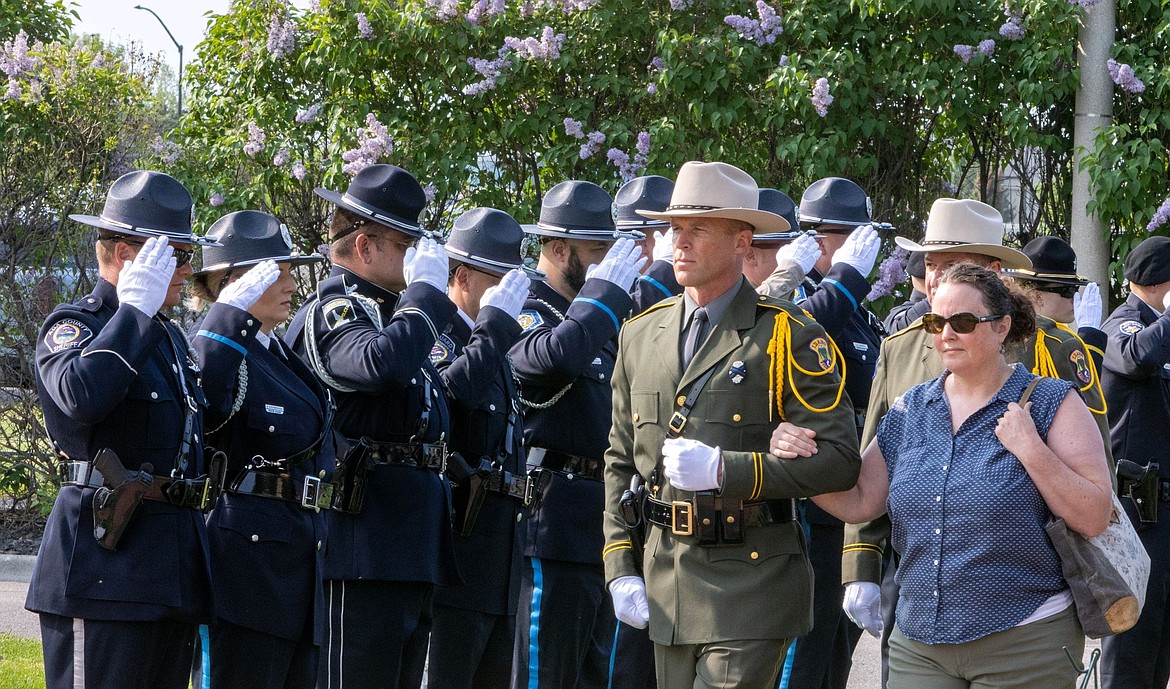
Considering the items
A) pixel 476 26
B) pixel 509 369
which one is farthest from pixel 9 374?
pixel 509 369

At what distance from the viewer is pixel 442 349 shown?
541cm

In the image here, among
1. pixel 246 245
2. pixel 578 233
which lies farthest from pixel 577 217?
pixel 246 245

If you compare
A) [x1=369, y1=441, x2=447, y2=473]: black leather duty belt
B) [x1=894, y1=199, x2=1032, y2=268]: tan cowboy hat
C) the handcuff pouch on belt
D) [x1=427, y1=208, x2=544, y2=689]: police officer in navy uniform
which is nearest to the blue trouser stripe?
[x1=427, y1=208, x2=544, y2=689]: police officer in navy uniform

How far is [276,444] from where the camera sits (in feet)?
15.0

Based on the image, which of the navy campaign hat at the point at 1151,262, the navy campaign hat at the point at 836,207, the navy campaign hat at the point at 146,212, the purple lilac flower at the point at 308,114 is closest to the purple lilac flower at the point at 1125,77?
the navy campaign hat at the point at 1151,262

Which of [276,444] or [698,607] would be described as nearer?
[698,607]

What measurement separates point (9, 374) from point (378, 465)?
19.8 ft

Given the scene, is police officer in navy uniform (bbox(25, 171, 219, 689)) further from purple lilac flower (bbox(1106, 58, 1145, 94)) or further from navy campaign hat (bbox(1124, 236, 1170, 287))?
purple lilac flower (bbox(1106, 58, 1145, 94))

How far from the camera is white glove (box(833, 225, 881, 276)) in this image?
599cm

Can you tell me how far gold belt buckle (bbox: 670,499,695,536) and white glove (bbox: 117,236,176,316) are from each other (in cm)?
160

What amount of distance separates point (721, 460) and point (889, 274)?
528 centimetres

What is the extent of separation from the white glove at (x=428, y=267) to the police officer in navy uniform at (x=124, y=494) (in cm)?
96

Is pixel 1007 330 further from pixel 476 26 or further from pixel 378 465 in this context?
pixel 476 26

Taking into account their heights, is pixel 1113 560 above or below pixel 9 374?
below
